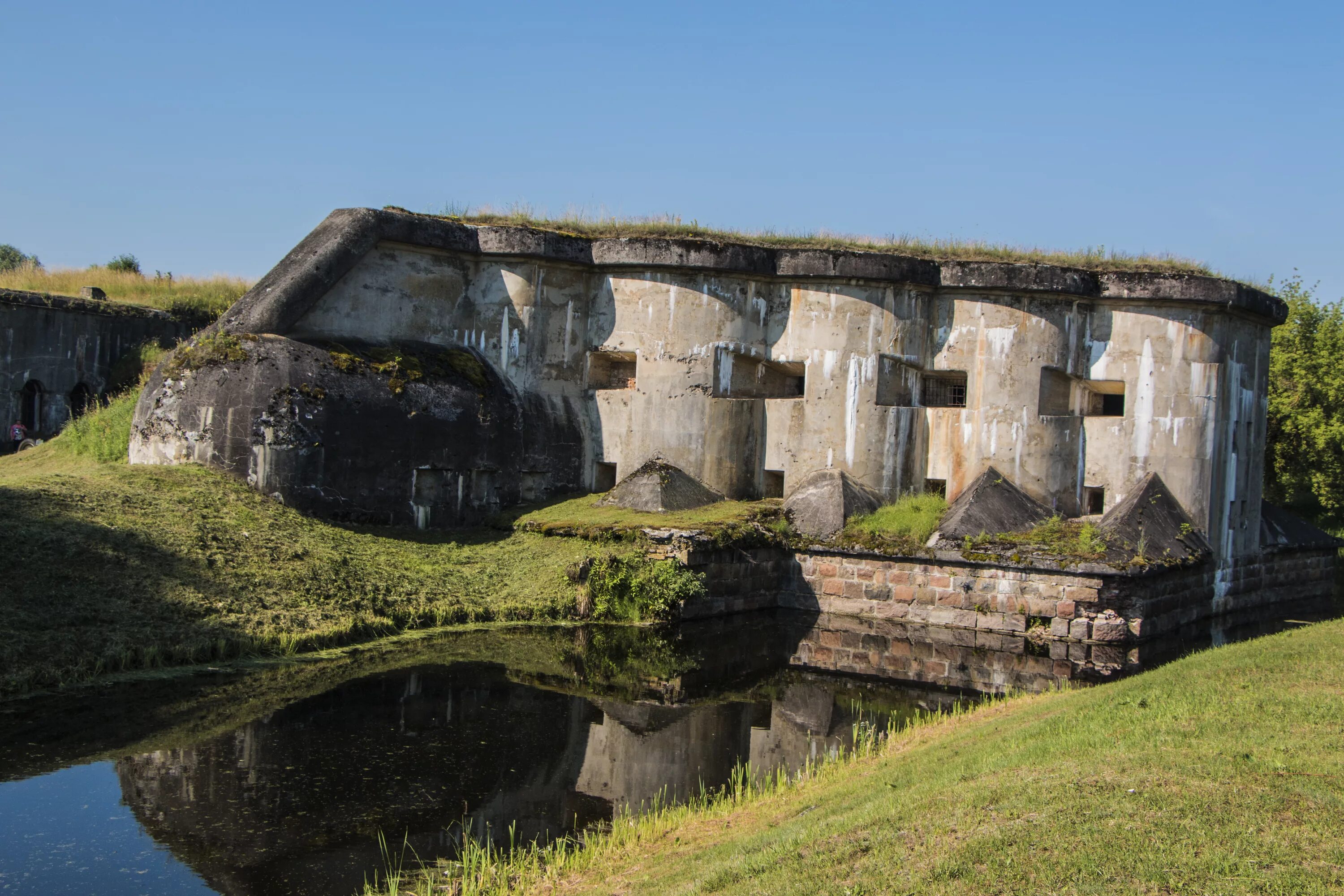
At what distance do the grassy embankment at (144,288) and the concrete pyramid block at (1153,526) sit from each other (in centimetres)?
1755

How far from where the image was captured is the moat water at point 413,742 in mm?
6438

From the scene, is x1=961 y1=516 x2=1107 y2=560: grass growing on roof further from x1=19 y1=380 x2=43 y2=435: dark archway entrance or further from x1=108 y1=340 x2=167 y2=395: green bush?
x1=19 y1=380 x2=43 y2=435: dark archway entrance

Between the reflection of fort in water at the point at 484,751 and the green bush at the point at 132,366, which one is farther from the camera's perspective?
the green bush at the point at 132,366

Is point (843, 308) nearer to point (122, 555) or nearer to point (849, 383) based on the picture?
point (849, 383)

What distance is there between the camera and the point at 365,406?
14.8 meters

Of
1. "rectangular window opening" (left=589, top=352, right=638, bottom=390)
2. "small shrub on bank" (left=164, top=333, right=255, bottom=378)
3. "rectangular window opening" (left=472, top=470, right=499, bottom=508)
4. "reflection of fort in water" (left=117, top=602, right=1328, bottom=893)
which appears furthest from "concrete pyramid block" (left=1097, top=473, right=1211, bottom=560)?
"small shrub on bank" (left=164, top=333, right=255, bottom=378)

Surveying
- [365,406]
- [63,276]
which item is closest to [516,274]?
[365,406]

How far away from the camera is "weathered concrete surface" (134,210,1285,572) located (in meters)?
16.8

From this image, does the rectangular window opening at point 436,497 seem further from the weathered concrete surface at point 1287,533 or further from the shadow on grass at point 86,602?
the weathered concrete surface at point 1287,533

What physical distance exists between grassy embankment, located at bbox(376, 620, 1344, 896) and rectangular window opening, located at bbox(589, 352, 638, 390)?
33.9ft

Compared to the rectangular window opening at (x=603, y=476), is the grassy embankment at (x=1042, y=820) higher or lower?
lower

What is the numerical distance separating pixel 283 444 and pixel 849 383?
26.5 ft

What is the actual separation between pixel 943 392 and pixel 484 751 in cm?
1162

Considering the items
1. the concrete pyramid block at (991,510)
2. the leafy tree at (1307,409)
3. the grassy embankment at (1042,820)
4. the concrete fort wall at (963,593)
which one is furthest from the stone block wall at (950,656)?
the leafy tree at (1307,409)
